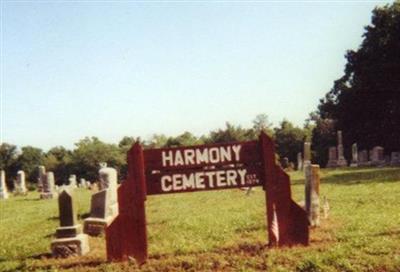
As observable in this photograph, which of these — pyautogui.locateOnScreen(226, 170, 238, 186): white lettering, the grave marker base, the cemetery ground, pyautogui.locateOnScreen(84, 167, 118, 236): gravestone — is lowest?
the cemetery ground

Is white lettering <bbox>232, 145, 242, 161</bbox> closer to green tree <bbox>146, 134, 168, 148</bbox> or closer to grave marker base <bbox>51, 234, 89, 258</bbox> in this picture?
grave marker base <bbox>51, 234, 89, 258</bbox>

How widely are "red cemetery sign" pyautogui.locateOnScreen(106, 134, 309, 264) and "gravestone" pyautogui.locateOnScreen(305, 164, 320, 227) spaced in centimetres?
233

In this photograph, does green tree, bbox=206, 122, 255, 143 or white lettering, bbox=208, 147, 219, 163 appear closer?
white lettering, bbox=208, 147, 219, 163

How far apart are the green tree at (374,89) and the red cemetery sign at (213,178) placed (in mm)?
41389

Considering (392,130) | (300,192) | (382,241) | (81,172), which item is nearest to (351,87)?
(392,130)

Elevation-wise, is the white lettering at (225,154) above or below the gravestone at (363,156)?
above

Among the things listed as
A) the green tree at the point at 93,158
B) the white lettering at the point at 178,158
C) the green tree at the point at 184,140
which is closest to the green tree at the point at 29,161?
the green tree at the point at 93,158

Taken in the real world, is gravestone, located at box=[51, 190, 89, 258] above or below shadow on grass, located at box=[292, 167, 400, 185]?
above

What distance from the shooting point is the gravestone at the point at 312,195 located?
36.1 ft

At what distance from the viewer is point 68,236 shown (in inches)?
389

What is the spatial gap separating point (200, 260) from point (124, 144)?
94188mm

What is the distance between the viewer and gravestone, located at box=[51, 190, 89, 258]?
9.70 meters

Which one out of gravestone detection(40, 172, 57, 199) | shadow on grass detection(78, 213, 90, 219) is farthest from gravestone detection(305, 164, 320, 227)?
gravestone detection(40, 172, 57, 199)

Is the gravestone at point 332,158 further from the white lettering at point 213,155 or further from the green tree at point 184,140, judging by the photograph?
the green tree at point 184,140
